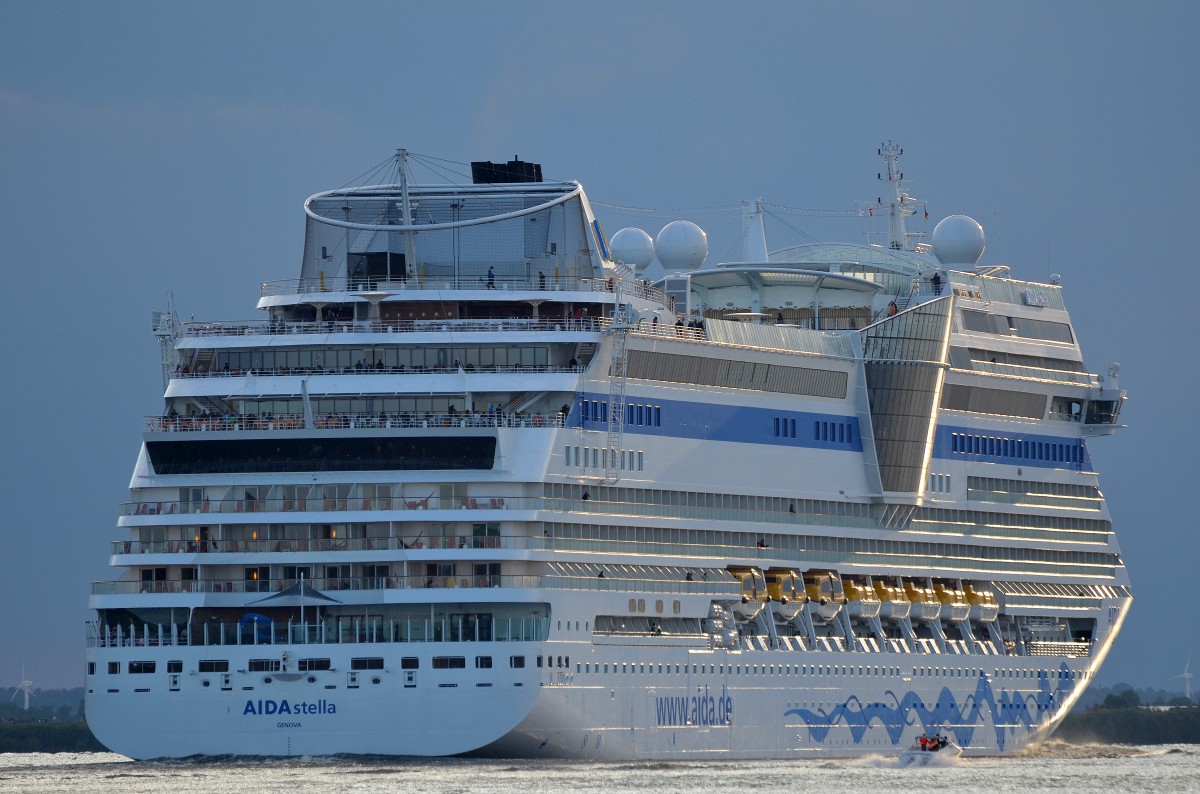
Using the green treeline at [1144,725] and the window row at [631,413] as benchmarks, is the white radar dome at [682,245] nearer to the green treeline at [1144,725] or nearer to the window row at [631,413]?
the window row at [631,413]

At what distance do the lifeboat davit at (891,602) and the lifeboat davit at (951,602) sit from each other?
2292mm

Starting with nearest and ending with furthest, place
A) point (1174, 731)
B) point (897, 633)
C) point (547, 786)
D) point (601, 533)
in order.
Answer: point (547, 786) → point (601, 533) → point (897, 633) → point (1174, 731)

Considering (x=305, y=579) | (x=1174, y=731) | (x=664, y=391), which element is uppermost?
(x=664, y=391)

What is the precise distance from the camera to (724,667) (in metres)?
79.9

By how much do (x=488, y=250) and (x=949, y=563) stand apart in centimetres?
2132

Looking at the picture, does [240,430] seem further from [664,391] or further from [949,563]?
[949,563]

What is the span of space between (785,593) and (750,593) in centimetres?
201

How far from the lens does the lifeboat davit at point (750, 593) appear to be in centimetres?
8194

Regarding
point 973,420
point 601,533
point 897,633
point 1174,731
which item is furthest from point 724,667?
point 1174,731

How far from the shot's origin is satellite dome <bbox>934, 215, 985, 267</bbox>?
99.8 metres

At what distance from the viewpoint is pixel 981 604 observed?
93.3 metres

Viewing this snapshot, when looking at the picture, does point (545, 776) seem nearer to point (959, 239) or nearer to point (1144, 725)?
point (959, 239)

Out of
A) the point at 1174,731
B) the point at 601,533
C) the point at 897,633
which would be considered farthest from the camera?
the point at 1174,731

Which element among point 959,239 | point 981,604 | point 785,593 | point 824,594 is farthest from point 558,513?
point 959,239
